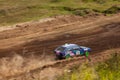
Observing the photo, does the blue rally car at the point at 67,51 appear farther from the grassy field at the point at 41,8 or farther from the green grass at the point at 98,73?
the green grass at the point at 98,73

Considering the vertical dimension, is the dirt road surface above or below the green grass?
below

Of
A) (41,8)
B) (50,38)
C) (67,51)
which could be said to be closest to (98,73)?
(67,51)

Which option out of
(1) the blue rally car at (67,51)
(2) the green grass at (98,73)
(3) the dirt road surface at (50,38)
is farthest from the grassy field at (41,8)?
(2) the green grass at (98,73)

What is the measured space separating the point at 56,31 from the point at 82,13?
7741mm

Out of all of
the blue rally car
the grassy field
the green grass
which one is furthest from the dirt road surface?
the green grass

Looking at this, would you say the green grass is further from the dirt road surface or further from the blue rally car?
the blue rally car

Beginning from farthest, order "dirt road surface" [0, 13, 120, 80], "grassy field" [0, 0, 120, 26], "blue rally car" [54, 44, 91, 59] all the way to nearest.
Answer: "grassy field" [0, 0, 120, 26] → "dirt road surface" [0, 13, 120, 80] → "blue rally car" [54, 44, 91, 59]

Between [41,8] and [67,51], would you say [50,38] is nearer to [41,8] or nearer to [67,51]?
[67,51]

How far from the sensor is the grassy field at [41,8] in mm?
46188

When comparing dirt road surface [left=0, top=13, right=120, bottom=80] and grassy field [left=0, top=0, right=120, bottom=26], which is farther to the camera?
grassy field [left=0, top=0, right=120, bottom=26]

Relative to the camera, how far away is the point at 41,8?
4953cm

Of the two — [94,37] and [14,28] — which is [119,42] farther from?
[14,28]

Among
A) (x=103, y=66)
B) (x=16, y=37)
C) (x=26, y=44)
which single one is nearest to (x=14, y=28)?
(x=16, y=37)

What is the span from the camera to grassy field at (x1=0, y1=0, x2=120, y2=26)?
46.2 m
